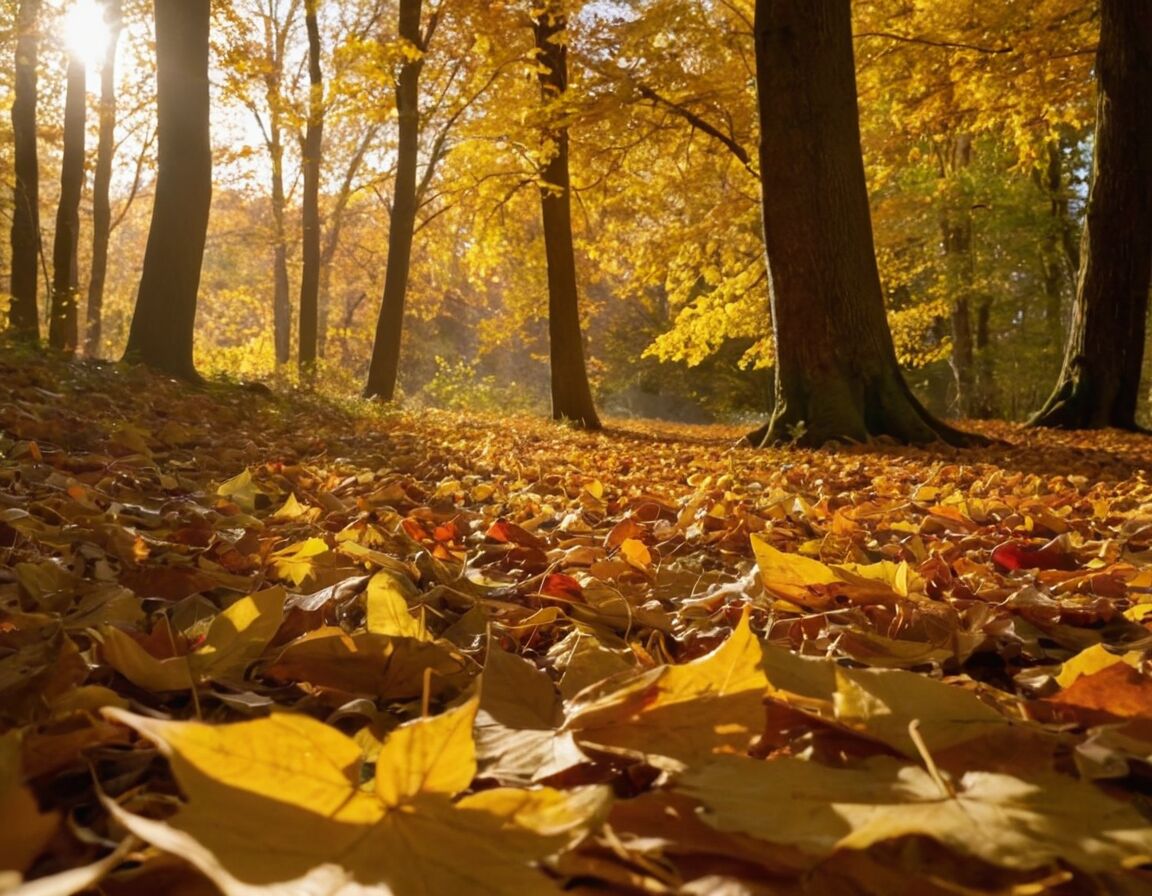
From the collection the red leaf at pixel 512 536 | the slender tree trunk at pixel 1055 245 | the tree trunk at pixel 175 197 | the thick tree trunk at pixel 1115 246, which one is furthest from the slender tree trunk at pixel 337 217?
the slender tree trunk at pixel 1055 245

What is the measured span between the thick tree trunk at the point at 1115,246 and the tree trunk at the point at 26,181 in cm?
1072

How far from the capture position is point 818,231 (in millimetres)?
5797

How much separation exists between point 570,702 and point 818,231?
18.1 ft

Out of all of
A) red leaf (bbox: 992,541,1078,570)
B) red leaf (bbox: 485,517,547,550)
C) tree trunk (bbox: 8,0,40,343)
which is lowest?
red leaf (bbox: 992,541,1078,570)

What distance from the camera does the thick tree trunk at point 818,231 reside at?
5.69 meters

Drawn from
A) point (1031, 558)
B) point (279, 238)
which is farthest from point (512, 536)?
point (279, 238)

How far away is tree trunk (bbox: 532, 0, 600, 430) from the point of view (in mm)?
11086

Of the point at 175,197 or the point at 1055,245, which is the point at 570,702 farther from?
the point at 1055,245

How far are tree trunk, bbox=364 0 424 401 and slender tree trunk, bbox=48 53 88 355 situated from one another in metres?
4.05

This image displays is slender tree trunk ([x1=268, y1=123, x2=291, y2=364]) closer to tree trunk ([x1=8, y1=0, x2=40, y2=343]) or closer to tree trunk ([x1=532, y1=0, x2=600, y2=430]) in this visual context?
tree trunk ([x1=8, y1=0, x2=40, y2=343])

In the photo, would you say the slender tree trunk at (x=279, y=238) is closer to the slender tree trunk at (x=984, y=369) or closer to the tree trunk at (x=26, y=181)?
the tree trunk at (x=26, y=181)

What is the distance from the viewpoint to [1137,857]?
52 centimetres

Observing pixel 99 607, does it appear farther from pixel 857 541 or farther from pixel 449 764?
pixel 857 541

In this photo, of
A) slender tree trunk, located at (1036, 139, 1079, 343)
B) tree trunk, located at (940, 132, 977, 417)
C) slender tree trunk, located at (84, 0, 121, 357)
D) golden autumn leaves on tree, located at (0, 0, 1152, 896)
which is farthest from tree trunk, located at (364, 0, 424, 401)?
slender tree trunk, located at (1036, 139, 1079, 343)
